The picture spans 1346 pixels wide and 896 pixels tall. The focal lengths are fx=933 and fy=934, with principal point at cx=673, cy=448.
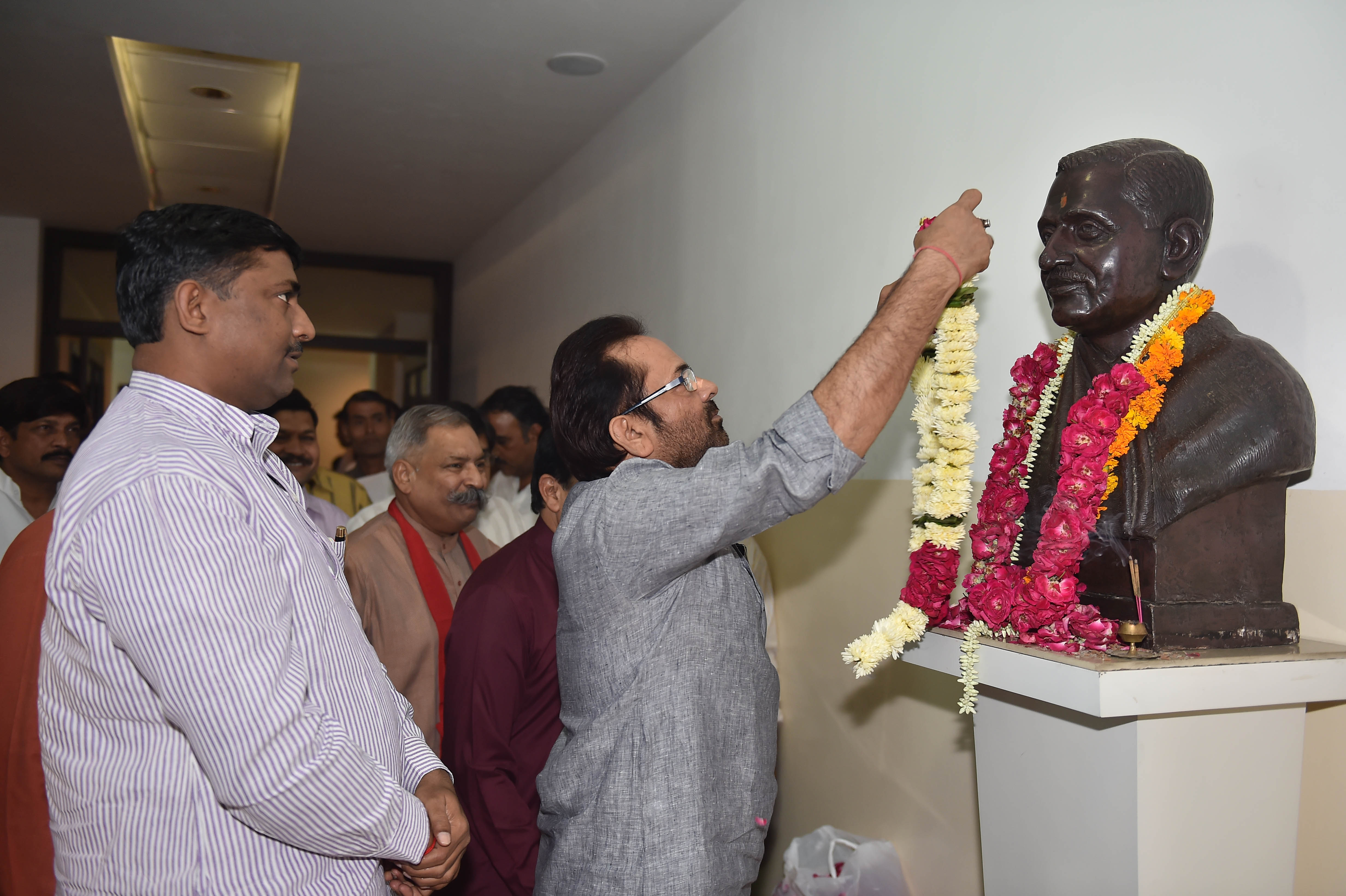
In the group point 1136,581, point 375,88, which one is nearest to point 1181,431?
point 1136,581

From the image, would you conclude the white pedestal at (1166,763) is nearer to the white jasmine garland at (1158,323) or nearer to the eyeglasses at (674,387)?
the white jasmine garland at (1158,323)

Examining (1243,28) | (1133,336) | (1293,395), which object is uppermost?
(1243,28)

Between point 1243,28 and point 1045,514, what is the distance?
37.3 inches

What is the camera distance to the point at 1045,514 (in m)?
1.54

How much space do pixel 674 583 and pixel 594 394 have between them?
1.20 feet

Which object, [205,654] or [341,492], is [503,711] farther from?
[341,492]

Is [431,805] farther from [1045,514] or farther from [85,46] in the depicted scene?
[85,46]

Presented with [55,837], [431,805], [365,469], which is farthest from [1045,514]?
[365,469]

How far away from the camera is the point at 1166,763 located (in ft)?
4.50

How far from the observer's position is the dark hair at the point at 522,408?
437cm

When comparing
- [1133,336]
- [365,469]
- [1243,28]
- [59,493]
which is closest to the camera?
[59,493]

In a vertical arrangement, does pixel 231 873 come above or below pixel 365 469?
below

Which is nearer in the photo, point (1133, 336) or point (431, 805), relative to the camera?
point (431, 805)

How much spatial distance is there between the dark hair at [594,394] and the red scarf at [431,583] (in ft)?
3.52
